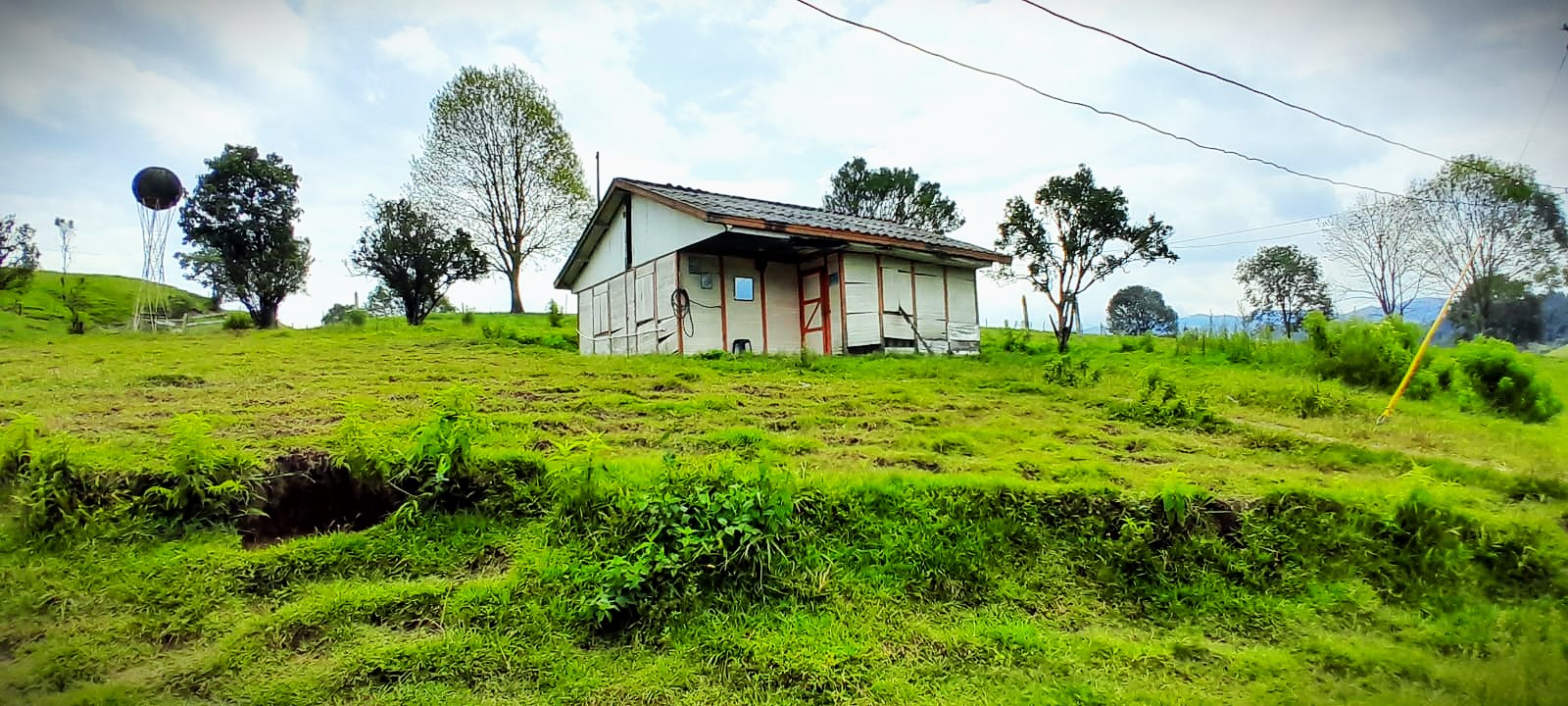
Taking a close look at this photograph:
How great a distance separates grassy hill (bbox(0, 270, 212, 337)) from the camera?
11.3 meters

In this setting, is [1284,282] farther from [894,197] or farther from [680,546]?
[680,546]

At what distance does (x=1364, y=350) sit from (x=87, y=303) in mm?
29273

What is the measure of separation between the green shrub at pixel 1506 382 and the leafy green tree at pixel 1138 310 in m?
32.6

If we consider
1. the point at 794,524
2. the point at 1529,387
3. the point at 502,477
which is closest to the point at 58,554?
the point at 502,477

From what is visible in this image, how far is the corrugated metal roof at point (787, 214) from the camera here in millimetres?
14242

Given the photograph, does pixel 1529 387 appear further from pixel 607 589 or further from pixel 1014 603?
pixel 607 589

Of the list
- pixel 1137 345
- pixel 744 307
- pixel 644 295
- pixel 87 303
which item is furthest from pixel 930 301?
pixel 87 303

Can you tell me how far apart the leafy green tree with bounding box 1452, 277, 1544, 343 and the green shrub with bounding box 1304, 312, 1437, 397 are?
957 mm

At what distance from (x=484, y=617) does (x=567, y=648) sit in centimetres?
48

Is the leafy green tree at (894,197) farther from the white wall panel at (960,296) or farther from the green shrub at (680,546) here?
the green shrub at (680,546)

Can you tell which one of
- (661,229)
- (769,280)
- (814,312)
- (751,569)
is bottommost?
(751,569)

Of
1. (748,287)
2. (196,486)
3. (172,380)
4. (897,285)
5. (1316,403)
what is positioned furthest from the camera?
(897,285)

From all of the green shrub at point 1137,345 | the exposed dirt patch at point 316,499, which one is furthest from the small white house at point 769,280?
the exposed dirt patch at point 316,499

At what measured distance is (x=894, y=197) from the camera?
37125mm
